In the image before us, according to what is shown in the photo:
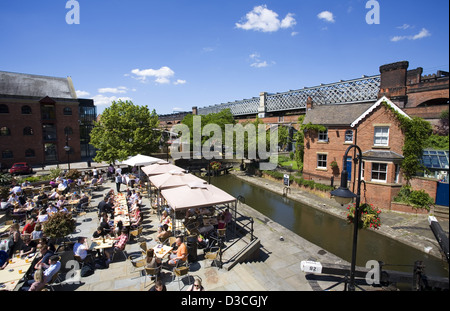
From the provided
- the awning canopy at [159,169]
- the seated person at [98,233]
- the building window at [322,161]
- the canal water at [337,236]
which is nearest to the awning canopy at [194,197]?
the seated person at [98,233]

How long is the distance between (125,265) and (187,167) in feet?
100

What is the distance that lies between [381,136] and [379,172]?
3099 mm

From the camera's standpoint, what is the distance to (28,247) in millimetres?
9836

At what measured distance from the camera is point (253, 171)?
36.6m

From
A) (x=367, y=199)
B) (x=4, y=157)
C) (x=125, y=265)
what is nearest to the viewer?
(x=125, y=265)

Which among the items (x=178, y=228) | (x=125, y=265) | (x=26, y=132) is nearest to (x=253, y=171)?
(x=178, y=228)

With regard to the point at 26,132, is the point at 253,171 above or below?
below

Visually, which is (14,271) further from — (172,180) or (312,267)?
(312,267)

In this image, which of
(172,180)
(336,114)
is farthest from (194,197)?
(336,114)

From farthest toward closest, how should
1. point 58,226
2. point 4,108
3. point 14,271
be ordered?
point 4,108 < point 58,226 < point 14,271

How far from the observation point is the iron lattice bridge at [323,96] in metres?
50.6

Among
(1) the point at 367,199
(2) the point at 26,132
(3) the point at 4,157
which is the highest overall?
(2) the point at 26,132
